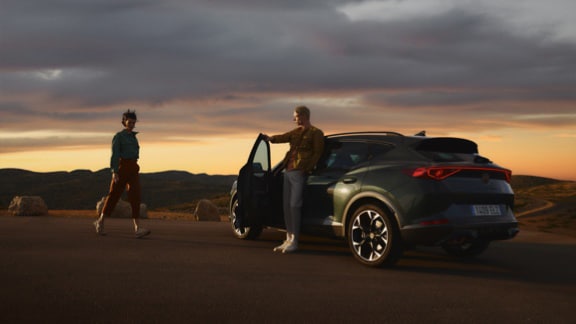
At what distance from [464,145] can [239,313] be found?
162 inches

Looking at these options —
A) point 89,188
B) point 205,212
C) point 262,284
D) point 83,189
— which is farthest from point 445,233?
point 89,188

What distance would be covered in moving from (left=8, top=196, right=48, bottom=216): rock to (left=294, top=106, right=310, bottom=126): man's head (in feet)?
38.3

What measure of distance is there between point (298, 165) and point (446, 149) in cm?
220

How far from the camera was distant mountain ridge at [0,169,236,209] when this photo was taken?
76.0m

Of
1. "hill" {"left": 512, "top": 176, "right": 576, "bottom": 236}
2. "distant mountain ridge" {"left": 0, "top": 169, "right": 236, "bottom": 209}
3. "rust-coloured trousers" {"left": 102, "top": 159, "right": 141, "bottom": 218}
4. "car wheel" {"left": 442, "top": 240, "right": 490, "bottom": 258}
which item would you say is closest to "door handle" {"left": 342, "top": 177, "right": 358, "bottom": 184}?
"car wheel" {"left": 442, "top": 240, "right": 490, "bottom": 258}

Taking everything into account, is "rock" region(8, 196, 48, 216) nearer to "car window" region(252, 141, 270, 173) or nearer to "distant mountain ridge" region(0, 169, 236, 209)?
"car window" region(252, 141, 270, 173)

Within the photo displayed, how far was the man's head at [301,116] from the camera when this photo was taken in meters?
8.68

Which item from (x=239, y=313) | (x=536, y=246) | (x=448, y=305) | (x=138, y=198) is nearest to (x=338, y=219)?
(x=448, y=305)

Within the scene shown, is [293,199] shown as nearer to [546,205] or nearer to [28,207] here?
[28,207]

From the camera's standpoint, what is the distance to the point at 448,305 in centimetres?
540

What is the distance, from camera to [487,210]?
23.6ft

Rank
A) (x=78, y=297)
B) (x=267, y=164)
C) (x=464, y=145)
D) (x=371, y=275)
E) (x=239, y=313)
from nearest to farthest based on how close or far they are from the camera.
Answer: (x=239, y=313), (x=78, y=297), (x=371, y=275), (x=464, y=145), (x=267, y=164)

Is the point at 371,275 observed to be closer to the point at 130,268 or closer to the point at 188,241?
the point at 130,268

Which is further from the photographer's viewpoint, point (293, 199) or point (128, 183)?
point (128, 183)
